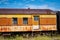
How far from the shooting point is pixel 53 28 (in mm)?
15367

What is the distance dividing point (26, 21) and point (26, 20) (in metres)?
0.08

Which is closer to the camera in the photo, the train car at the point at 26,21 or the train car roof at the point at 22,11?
the train car at the point at 26,21

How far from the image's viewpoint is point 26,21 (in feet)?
49.3

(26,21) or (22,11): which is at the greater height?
(22,11)

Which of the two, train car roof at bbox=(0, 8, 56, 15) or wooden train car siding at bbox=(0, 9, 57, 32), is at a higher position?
train car roof at bbox=(0, 8, 56, 15)

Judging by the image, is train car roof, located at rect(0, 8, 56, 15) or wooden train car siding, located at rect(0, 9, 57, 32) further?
train car roof, located at rect(0, 8, 56, 15)

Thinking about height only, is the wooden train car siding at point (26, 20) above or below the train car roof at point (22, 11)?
below

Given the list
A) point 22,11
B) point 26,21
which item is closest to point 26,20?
point 26,21

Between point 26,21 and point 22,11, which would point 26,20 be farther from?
point 22,11

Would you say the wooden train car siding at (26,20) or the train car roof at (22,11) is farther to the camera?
the train car roof at (22,11)

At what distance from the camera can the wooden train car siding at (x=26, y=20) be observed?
14836 mm

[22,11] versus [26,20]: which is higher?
[22,11]

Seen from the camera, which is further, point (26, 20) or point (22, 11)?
point (22, 11)

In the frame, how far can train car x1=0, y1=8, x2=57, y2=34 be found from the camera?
1484 centimetres
